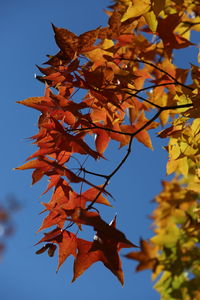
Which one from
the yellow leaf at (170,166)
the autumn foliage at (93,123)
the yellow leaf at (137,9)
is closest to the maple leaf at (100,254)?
the autumn foliage at (93,123)

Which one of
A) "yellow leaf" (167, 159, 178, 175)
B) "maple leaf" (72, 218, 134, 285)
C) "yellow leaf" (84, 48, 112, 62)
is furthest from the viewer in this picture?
"yellow leaf" (167, 159, 178, 175)

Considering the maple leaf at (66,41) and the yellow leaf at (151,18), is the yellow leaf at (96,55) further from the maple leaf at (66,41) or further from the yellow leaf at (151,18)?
the yellow leaf at (151,18)

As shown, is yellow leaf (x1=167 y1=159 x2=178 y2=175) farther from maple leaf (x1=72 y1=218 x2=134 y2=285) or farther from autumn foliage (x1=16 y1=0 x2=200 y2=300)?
maple leaf (x1=72 y1=218 x2=134 y2=285)

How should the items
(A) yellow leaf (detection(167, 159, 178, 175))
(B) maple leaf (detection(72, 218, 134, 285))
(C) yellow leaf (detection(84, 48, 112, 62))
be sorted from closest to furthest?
(B) maple leaf (detection(72, 218, 134, 285)) < (C) yellow leaf (detection(84, 48, 112, 62)) < (A) yellow leaf (detection(167, 159, 178, 175))

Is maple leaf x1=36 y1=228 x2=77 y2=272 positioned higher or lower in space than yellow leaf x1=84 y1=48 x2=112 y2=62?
lower

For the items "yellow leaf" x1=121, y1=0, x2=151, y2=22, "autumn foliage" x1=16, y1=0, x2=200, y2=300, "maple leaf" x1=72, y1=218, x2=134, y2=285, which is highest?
"yellow leaf" x1=121, y1=0, x2=151, y2=22

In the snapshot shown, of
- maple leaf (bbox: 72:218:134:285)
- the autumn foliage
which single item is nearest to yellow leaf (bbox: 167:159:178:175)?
the autumn foliage

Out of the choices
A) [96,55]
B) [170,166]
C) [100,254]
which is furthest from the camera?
[170,166]

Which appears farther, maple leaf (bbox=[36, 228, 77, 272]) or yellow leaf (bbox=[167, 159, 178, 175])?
yellow leaf (bbox=[167, 159, 178, 175])

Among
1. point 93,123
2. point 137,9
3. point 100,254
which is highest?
point 137,9

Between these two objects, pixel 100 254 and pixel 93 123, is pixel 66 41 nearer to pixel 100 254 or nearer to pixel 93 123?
pixel 93 123

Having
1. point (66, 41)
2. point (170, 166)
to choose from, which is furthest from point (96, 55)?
point (170, 166)

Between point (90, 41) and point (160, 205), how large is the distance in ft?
7.79

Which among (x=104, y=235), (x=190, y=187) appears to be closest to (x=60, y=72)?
(x=104, y=235)
